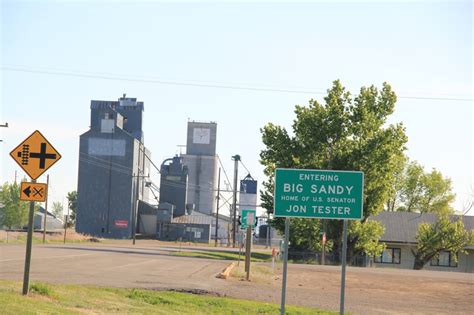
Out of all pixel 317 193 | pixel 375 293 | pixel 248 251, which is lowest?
pixel 375 293

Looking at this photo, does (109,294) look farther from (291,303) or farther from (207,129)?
(207,129)

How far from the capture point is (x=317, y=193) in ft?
45.8

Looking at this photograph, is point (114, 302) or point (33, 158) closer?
point (33, 158)

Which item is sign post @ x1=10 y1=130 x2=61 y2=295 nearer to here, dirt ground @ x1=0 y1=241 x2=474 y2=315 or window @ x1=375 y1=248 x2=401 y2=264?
dirt ground @ x1=0 y1=241 x2=474 y2=315

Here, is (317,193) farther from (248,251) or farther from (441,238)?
(441,238)

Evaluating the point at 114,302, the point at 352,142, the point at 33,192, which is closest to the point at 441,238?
the point at 352,142

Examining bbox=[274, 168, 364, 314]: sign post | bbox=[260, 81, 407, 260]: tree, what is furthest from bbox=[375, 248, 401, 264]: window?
bbox=[274, 168, 364, 314]: sign post

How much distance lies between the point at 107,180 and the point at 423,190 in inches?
1609

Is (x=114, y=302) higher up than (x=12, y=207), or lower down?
lower down

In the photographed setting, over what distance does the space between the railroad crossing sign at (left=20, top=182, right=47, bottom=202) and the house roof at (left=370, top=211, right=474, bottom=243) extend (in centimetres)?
5931

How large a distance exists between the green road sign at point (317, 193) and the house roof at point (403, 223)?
59.7 metres

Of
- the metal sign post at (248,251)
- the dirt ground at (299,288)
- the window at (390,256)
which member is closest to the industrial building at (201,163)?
the window at (390,256)

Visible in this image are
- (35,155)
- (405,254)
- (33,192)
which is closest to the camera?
(35,155)

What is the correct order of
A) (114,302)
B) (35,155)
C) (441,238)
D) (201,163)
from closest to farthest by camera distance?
(35,155) < (114,302) < (441,238) < (201,163)
